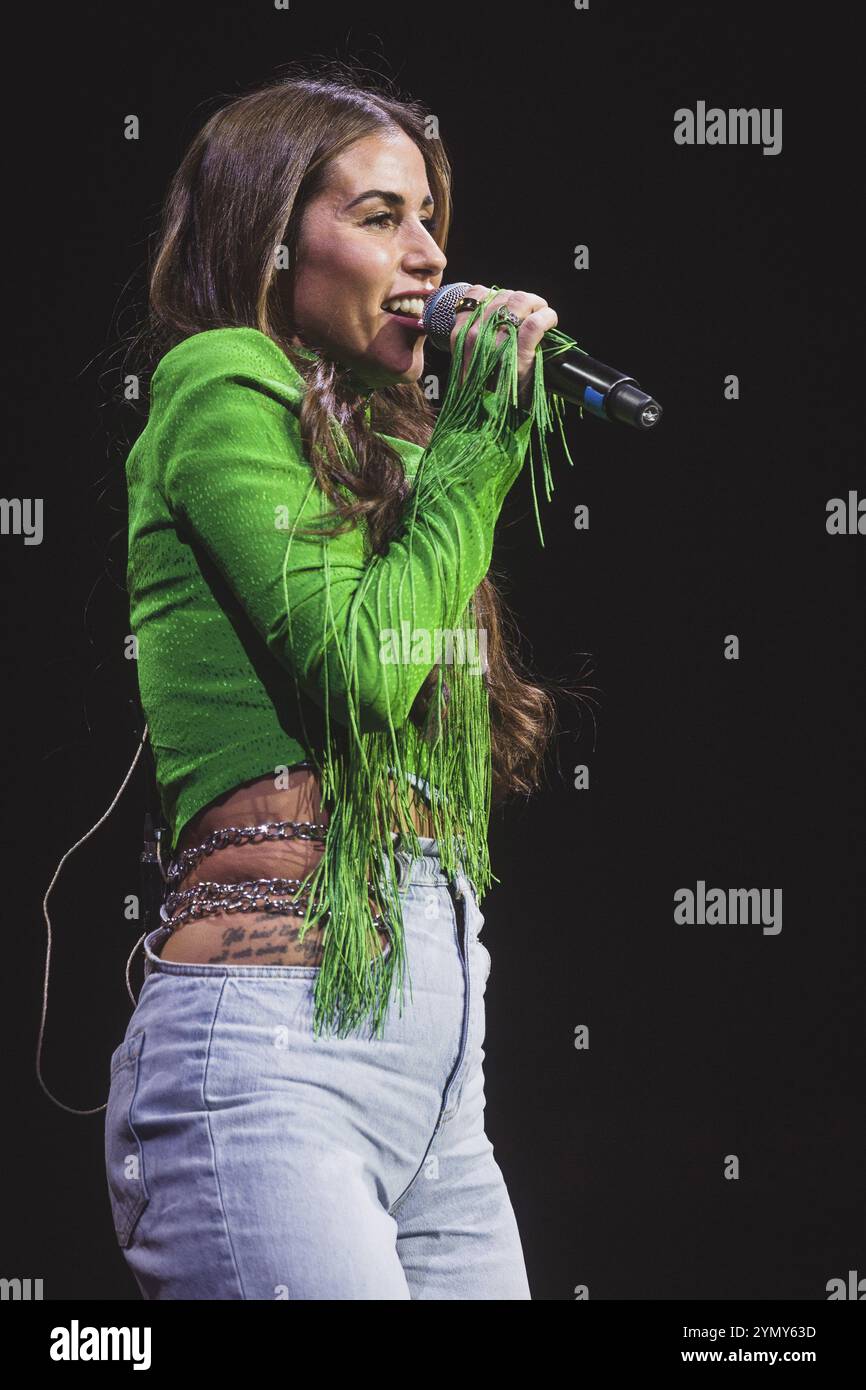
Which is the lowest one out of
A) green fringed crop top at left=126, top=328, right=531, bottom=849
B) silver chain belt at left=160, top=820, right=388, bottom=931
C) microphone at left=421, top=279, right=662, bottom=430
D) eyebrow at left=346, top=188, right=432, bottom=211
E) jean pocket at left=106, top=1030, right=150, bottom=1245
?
jean pocket at left=106, top=1030, right=150, bottom=1245

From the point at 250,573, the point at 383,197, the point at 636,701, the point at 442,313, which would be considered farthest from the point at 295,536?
the point at 636,701

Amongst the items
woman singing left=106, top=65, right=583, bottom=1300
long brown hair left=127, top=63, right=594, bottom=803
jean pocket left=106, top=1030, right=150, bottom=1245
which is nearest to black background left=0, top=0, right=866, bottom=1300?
long brown hair left=127, top=63, right=594, bottom=803

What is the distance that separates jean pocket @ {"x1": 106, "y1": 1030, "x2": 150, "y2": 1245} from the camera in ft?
3.43

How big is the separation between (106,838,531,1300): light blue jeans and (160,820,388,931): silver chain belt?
0.14 ft

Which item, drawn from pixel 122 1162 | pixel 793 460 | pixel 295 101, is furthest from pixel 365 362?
pixel 793 460

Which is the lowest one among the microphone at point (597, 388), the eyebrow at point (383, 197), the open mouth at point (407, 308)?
the microphone at point (597, 388)

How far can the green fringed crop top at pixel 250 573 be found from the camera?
105 centimetres

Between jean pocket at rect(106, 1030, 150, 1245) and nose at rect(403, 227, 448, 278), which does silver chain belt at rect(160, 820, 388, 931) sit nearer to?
jean pocket at rect(106, 1030, 150, 1245)

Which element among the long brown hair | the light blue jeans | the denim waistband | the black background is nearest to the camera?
the light blue jeans

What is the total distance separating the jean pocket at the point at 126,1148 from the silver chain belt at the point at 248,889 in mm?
100

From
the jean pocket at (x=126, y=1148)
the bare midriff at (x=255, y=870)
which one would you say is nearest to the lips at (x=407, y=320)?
the bare midriff at (x=255, y=870)

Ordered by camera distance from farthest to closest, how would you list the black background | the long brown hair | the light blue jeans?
the black background
the long brown hair
the light blue jeans

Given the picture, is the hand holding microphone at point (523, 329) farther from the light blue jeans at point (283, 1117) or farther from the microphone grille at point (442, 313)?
the light blue jeans at point (283, 1117)

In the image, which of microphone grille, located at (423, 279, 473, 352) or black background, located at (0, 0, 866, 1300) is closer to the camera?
microphone grille, located at (423, 279, 473, 352)
